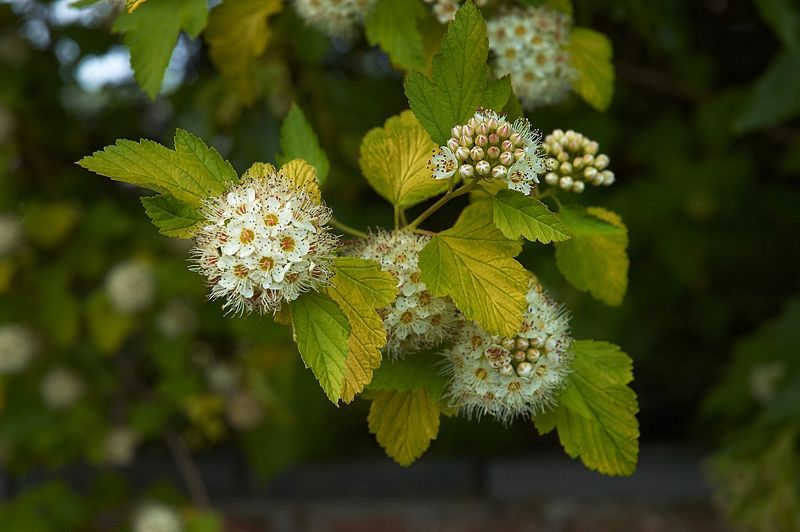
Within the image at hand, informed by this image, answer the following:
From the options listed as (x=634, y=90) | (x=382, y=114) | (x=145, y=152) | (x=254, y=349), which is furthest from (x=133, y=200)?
(x=145, y=152)

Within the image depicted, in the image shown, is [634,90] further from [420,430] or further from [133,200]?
[420,430]

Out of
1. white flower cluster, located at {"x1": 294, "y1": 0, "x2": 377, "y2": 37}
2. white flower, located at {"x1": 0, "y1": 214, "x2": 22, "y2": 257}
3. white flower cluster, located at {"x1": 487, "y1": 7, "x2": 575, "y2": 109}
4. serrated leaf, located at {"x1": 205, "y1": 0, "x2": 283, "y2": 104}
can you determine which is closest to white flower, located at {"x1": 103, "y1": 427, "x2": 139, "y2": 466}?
white flower, located at {"x1": 0, "y1": 214, "x2": 22, "y2": 257}

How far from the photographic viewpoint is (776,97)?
1241 millimetres

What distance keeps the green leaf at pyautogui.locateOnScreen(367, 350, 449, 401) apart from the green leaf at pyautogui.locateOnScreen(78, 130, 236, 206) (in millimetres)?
202

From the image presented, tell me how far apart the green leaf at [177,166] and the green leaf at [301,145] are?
0.35 ft

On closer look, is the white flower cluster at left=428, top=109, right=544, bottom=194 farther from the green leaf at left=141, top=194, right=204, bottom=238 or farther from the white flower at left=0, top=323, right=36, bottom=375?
the white flower at left=0, top=323, right=36, bottom=375

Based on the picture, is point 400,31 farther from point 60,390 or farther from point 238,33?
point 60,390

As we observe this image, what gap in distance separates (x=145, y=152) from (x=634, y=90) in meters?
1.35

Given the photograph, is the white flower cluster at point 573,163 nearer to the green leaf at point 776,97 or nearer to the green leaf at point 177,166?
the green leaf at point 177,166

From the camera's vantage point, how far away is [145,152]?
0.65 meters

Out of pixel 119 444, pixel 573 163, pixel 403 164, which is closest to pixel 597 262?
pixel 573 163

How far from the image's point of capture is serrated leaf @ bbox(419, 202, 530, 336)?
2.07 ft

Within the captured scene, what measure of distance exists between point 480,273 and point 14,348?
4.30 feet

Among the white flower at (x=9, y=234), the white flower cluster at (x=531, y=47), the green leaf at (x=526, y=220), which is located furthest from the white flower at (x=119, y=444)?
the green leaf at (x=526, y=220)
